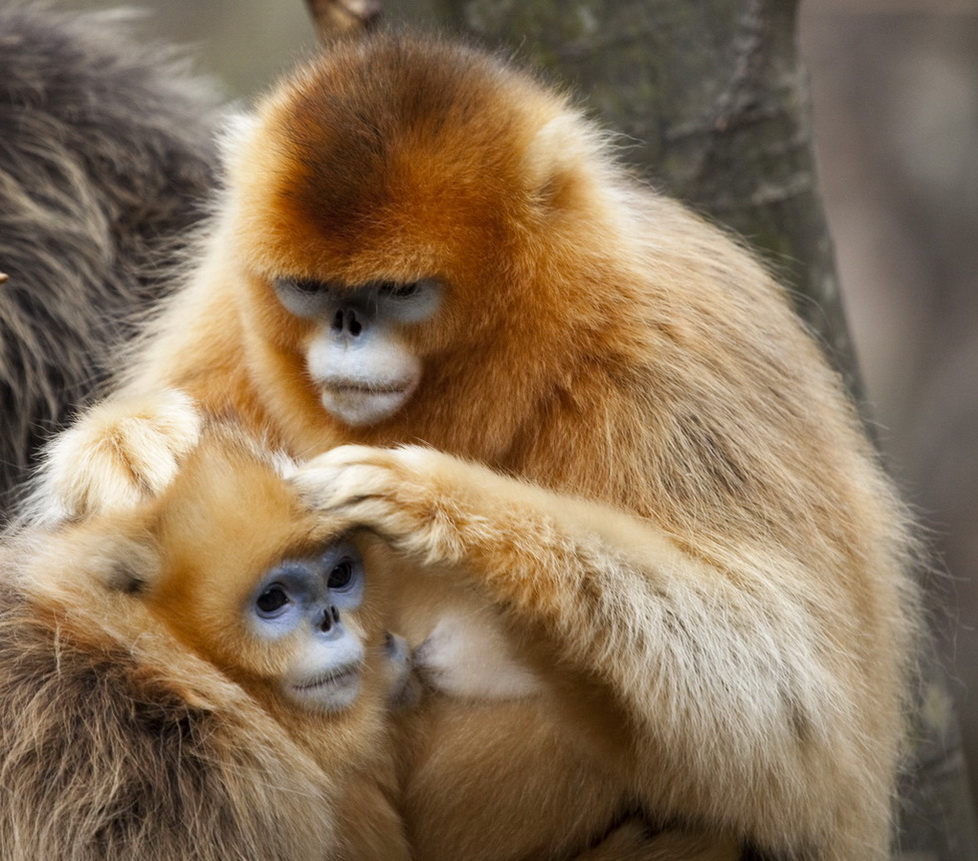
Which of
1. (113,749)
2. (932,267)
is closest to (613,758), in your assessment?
(113,749)

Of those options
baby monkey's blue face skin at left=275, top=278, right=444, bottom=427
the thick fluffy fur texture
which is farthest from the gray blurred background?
baby monkey's blue face skin at left=275, top=278, right=444, bottom=427

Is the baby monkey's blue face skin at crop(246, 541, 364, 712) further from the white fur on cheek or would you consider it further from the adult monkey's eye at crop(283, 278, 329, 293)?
the adult monkey's eye at crop(283, 278, 329, 293)

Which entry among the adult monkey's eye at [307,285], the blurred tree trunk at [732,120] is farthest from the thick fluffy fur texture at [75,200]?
the adult monkey's eye at [307,285]

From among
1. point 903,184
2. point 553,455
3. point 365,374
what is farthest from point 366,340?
point 903,184

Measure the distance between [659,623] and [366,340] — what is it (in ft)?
2.81

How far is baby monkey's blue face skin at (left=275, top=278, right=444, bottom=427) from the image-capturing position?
279cm

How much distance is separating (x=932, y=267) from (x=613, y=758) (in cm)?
685

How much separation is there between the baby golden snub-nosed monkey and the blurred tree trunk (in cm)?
83

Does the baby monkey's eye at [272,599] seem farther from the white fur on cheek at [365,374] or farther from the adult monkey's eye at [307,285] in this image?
the adult monkey's eye at [307,285]

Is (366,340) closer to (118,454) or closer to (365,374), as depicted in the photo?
(365,374)

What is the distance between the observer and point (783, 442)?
2959 millimetres

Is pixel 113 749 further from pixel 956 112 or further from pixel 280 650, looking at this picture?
pixel 956 112

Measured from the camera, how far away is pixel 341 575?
2689 millimetres

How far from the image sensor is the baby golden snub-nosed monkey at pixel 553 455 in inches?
103
